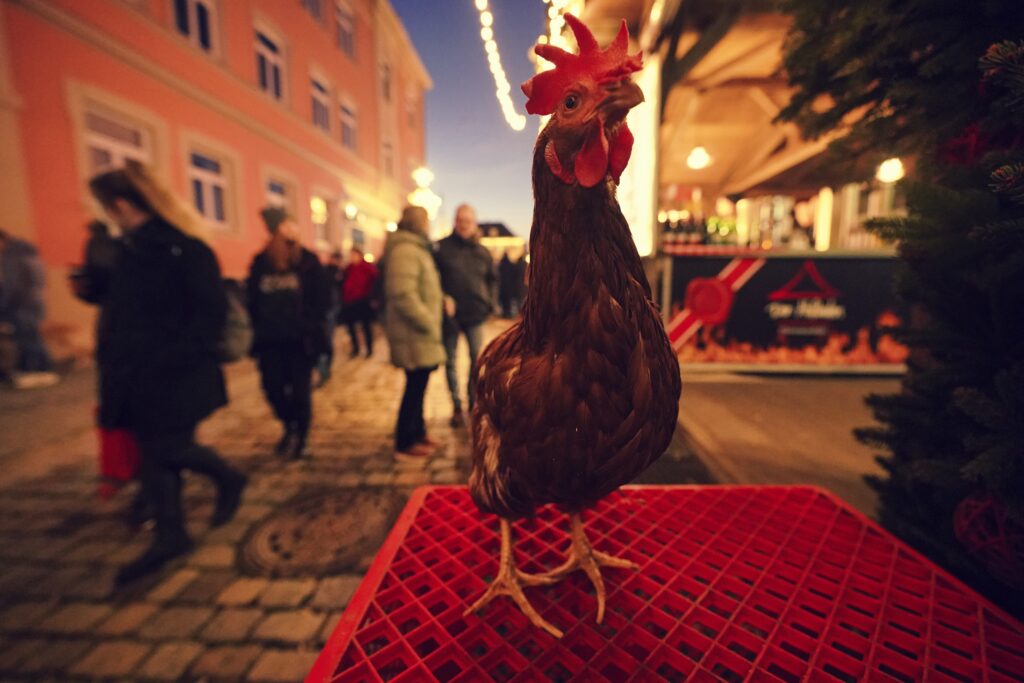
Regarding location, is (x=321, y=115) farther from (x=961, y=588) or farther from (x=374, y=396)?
(x=961, y=588)

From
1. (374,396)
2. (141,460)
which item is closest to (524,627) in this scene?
(141,460)

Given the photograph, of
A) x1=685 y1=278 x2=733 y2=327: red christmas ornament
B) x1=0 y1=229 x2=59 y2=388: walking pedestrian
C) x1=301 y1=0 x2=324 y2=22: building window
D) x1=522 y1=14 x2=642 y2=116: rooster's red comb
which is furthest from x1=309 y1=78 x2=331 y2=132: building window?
x1=522 y1=14 x2=642 y2=116: rooster's red comb

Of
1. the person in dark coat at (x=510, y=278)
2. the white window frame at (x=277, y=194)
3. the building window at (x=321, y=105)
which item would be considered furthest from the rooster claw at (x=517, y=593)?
the building window at (x=321, y=105)

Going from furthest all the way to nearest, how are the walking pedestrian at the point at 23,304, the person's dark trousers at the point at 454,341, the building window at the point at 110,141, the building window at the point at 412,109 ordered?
1. the building window at the point at 412,109
2. the building window at the point at 110,141
3. the walking pedestrian at the point at 23,304
4. the person's dark trousers at the point at 454,341

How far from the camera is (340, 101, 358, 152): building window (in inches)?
682

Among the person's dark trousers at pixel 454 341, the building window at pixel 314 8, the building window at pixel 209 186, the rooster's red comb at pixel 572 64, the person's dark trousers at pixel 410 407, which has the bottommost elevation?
the person's dark trousers at pixel 410 407

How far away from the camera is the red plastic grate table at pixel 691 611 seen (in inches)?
40.3

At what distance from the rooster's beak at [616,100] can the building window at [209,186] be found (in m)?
11.8

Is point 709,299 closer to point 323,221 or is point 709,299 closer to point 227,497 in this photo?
point 227,497

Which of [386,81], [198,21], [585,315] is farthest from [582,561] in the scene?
[386,81]

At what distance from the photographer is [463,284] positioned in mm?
4406

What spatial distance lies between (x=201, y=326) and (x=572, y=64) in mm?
2455

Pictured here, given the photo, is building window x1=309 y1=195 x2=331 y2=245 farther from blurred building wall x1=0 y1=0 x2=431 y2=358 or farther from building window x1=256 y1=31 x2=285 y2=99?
building window x1=256 y1=31 x2=285 y2=99

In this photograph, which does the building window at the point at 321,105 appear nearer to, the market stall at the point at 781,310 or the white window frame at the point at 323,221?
the white window frame at the point at 323,221
